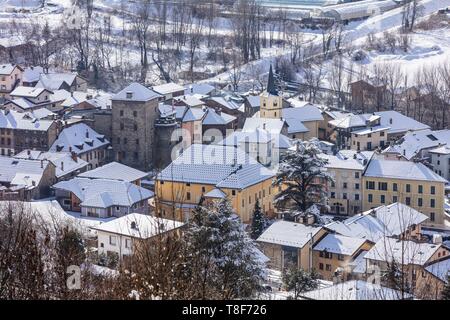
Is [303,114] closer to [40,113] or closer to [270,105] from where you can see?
[270,105]

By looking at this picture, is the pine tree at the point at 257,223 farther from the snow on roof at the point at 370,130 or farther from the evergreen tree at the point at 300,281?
the snow on roof at the point at 370,130

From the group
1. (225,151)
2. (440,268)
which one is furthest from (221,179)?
(440,268)

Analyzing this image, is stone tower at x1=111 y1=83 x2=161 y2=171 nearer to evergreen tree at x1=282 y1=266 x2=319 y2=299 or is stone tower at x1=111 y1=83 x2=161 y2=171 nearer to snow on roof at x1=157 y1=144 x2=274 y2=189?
snow on roof at x1=157 y1=144 x2=274 y2=189

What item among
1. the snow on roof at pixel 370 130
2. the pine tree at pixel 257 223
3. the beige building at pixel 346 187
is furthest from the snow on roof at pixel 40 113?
the pine tree at pixel 257 223

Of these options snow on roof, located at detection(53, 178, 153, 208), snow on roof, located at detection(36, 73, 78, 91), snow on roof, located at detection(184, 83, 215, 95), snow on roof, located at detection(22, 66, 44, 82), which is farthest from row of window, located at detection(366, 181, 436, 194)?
snow on roof, located at detection(22, 66, 44, 82)

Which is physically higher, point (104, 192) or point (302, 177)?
point (302, 177)
